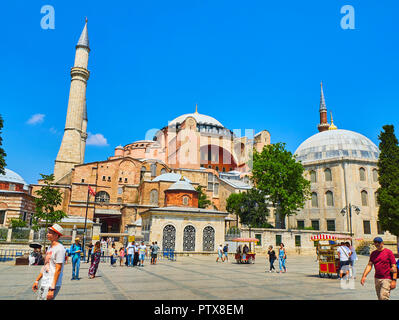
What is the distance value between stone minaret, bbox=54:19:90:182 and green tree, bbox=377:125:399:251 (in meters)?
39.6

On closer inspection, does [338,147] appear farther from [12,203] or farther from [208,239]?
[12,203]

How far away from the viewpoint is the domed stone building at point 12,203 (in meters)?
32.1

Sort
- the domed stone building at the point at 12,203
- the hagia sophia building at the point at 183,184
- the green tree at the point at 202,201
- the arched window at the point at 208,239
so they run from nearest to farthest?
the arched window at the point at 208,239, the domed stone building at the point at 12,203, the hagia sophia building at the point at 183,184, the green tree at the point at 202,201

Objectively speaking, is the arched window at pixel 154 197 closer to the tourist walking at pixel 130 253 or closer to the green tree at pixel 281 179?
the green tree at pixel 281 179

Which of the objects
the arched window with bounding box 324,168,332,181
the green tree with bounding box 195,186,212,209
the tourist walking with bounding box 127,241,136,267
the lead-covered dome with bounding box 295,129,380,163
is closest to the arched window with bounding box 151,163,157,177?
the green tree with bounding box 195,186,212,209

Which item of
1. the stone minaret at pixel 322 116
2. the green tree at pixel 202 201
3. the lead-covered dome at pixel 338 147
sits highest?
the stone minaret at pixel 322 116

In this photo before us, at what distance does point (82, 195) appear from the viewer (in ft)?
141

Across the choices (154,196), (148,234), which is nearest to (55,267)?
(148,234)

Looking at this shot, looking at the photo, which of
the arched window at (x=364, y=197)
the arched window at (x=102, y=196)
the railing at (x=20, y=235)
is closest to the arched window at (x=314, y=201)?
the arched window at (x=364, y=197)

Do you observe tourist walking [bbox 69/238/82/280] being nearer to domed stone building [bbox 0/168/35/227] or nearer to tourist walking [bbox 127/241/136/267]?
tourist walking [bbox 127/241/136/267]

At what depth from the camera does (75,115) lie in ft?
149

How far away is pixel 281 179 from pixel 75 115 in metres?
31.1

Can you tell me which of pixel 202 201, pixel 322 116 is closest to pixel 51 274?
pixel 202 201

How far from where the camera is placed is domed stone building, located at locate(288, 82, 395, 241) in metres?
38.6
